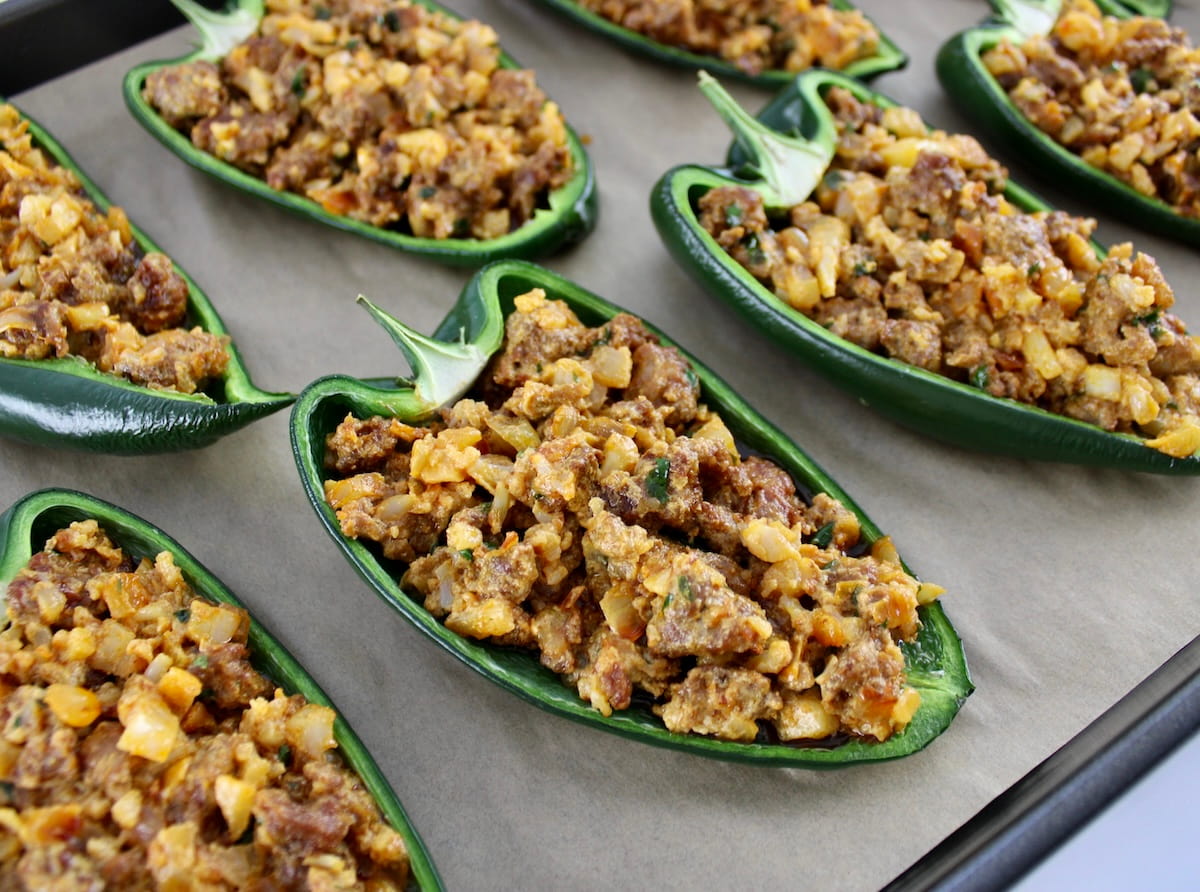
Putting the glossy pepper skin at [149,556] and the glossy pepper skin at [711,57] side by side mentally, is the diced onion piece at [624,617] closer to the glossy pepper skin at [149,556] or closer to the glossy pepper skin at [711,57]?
the glossy pepper skin at [149,556]

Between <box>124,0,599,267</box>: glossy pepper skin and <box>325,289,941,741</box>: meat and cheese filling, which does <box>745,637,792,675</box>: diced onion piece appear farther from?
<box>124,0,599,267</box>: glossy pepper skin

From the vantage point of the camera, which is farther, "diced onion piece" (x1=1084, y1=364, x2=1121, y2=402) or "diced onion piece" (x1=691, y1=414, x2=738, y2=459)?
"diced onion piece" (x1=1084, y1=364, x2=1121, y2=402)

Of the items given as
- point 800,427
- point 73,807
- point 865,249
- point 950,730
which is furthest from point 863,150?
point 73,807

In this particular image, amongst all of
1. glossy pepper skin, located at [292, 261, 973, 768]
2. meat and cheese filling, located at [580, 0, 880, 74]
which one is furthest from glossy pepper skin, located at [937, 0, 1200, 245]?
glossy pepper skin, located at [292, 261, 973, 768]

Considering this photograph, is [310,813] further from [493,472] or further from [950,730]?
[950,730]

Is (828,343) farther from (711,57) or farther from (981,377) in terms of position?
(711,57)

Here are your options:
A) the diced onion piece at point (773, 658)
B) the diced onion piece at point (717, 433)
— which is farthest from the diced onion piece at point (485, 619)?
the diced onion piece at point (717, 433)
